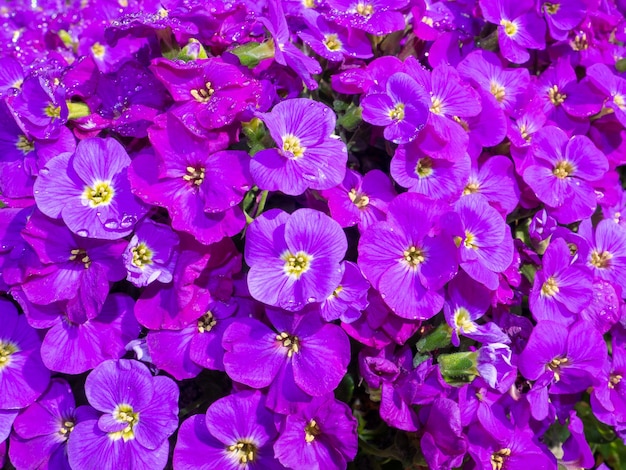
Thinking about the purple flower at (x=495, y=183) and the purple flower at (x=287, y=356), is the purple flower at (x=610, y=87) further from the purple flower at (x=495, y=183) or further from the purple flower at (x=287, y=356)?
the purple flower at (x=287, y=356)

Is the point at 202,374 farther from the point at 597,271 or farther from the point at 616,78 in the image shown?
the point at 616,78

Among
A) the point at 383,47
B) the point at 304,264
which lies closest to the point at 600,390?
the point at 304,264

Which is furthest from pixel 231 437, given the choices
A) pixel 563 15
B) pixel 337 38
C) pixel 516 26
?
pixel 563 15

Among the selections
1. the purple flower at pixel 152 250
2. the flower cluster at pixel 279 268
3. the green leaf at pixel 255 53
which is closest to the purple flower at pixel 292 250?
the flower cluster at pixel 279 268

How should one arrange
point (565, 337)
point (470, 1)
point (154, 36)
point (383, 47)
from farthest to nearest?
point (470, 1) < point (383, 47) < point (154, 36) < point (565, 337)

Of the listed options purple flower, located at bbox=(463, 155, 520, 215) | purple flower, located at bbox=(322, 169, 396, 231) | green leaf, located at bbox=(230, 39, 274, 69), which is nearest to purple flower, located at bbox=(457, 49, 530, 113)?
purple flower, located at bbox=(463, 155, 520, 215)
